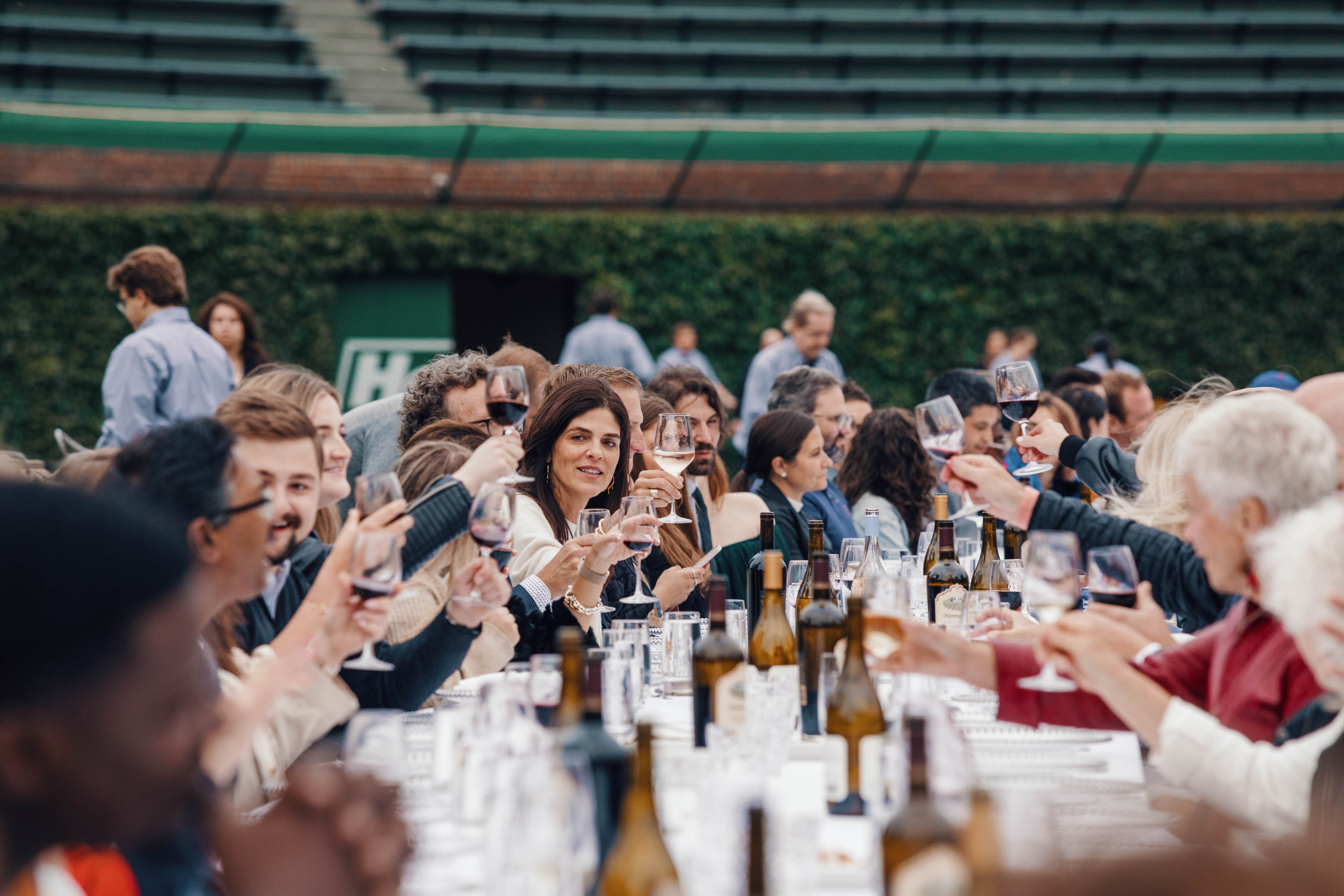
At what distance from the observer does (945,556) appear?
3490mm

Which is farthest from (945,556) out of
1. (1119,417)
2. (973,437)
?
(1119,417)

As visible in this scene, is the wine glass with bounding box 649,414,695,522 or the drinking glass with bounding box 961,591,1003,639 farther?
the wine glass with bounding box 649,414,695,522

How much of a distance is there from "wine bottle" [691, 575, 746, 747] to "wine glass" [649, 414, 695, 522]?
4.44 ft

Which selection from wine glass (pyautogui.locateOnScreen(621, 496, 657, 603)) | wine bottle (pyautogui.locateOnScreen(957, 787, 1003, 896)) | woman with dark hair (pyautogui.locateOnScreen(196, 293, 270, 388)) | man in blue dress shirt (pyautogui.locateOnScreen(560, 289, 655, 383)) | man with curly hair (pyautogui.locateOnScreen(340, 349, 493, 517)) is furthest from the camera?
man in blue dress shirt (pyautogui.locateOnScreen(560, 289, 655, 383))

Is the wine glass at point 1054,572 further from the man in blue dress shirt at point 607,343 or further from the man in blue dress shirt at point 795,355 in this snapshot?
the man in blue dress shirt at point 607,343

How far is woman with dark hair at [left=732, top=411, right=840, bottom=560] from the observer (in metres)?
4.62

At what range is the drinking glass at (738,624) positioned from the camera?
2930mm

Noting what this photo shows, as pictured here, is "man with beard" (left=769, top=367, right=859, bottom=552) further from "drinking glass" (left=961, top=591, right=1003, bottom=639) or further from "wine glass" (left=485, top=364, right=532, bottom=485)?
"wine glass" (left=485, top=364, right=532, bottom=485)

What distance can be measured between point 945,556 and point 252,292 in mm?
8326

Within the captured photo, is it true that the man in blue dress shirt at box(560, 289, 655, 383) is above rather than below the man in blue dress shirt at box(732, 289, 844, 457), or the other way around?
above

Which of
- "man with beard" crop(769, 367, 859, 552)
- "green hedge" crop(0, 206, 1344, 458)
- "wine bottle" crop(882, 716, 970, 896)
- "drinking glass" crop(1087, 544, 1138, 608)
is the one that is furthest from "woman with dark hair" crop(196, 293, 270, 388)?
"wine bottle" crop(882, 716, 970, 896)

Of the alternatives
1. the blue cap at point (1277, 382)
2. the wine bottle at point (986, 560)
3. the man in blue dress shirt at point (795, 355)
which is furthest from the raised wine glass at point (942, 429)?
the man in blue dress shirt at point (795, 355)

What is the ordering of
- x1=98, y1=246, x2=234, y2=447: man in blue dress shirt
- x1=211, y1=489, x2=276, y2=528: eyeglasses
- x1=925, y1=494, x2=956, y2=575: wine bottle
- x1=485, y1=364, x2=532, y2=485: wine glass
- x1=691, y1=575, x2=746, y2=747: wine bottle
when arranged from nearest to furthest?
x1=211, y1=489, x2=276, y2=528: eyeglasses < x1=691, y1=575, x2=746, y2=747: wine bottle < x1=485, y1=364, x2=532, y2=485: wine glass < x1=925, y1=494, x2=956, y2=575: wine bottle < x1=98, y1=246, x2=234, y2=447: man in blue dress shirt

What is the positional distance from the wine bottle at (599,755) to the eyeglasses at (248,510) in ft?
2.17
